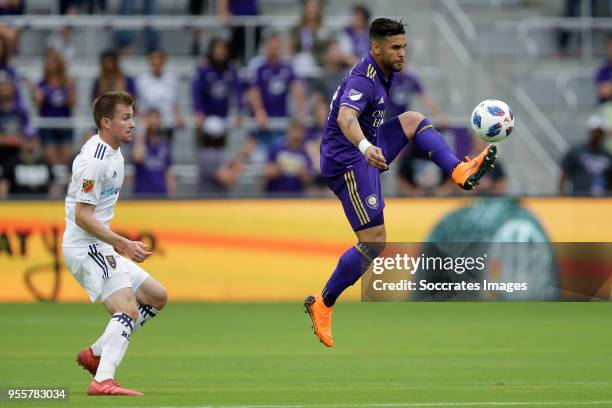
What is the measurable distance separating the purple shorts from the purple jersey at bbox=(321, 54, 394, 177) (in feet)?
0.25

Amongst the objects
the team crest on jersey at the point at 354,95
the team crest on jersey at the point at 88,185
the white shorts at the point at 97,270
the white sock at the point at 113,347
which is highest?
the team crest on jersey at the point at 354,95

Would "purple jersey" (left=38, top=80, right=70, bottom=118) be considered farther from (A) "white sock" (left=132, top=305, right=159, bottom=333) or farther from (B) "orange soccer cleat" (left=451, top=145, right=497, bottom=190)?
(B) "orange soccer cleat" (left=451, top=145, right=497, bottom=190)

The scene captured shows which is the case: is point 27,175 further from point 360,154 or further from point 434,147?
point 434,147

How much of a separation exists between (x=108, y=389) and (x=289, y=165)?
998 cm

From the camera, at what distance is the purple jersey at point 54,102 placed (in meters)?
20.2

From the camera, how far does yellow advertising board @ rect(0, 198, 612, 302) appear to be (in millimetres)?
17344

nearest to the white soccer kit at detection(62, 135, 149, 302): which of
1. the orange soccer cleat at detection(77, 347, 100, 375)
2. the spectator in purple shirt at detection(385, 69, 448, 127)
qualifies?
the orange soccer cleat at detection(77, 347, 100, 375)

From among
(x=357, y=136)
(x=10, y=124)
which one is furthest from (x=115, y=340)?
(x=10, y=124)

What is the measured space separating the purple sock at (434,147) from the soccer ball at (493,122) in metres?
0.32

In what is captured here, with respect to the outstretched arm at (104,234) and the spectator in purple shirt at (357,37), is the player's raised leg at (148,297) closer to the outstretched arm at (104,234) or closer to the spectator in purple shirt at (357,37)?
the outstretched arm at (104,234)

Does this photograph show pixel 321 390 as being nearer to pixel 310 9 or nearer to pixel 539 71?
pixel 310 9

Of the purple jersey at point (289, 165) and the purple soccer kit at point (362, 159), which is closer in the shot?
the purple soccer kit at point (362, 159)

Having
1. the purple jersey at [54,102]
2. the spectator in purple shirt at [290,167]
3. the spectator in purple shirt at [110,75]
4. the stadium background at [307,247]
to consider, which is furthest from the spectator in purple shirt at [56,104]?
the spectator in purple shirt at [290,167]

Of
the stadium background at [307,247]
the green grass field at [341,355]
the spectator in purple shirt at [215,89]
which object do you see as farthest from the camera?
the spectator in purple shirt at [215,89]
